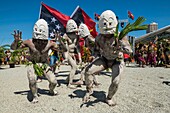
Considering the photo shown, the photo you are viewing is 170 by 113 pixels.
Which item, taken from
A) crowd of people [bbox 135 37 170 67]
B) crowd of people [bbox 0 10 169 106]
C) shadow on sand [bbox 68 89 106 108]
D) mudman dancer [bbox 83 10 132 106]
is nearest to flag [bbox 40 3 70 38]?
crowd of people [bbox 0 10 169 106]

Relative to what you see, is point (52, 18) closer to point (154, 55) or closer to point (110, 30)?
point (110, 30)

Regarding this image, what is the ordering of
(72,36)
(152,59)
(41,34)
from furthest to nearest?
(152,59)
(72,36)
(41,34)

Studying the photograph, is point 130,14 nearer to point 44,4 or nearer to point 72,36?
point 44,4

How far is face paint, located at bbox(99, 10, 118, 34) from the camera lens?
157 inches

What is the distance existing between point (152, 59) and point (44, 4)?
8484 millimetres

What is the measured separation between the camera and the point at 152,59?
1395 cm

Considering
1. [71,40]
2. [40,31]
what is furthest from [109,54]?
[71,40]

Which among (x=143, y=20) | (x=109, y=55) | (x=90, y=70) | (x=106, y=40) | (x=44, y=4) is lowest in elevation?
(x=90, y=70)

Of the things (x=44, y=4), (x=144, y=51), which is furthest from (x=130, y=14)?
(x=44, y=4)

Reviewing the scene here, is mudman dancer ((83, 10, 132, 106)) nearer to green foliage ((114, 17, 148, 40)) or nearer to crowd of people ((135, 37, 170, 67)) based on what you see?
green foliage ((114, 17, 148, 40))

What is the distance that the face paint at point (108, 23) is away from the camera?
3997 millimetres

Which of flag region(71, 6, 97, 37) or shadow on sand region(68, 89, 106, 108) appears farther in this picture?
flag region(71, 6, 97, 37)

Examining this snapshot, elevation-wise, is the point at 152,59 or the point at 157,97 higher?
the point at 152,59

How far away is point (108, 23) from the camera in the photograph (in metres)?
4.03
